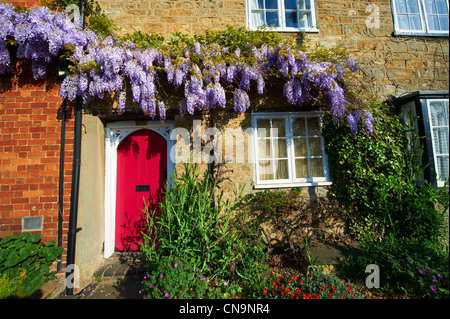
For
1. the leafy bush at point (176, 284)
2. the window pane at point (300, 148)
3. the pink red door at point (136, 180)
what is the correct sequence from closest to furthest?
the leafy bush at point (176, 284)
the pink red door at point (136, 180)
the window pane at point (300, 148)

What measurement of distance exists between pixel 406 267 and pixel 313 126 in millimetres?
2512

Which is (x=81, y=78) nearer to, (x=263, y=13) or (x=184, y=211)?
(x=184, y=211)

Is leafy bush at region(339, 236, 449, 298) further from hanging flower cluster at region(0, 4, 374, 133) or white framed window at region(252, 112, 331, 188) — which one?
hanging flower cluster at region(0, 4, 374, 133)

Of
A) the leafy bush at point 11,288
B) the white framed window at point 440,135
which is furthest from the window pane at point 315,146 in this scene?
the leafy bush at point 11,288

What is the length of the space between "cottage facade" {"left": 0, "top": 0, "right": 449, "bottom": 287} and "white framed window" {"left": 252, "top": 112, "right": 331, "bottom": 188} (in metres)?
0.02

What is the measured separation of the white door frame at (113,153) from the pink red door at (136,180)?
0.23ft

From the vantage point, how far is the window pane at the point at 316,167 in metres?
4.13

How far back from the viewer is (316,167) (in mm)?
4152

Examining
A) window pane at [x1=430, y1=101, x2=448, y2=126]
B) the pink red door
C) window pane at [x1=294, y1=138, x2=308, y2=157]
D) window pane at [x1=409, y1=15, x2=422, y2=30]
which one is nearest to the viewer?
window pane at [x1=430, y1=101, x2=448, y2=126]

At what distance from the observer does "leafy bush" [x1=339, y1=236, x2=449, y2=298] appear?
260 centimetres

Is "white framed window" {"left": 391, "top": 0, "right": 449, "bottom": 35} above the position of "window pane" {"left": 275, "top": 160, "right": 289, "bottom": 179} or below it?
above

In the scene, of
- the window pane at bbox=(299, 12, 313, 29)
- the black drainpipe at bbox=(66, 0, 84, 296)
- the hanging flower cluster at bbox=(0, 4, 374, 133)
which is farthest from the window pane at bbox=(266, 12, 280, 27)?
the black drainpipe at bbox=(66, 0, 84, 296)

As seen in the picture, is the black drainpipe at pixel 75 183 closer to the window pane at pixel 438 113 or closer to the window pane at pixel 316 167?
the window pane at pixel 316 167

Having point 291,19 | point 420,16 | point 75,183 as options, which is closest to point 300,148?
point 291,19
